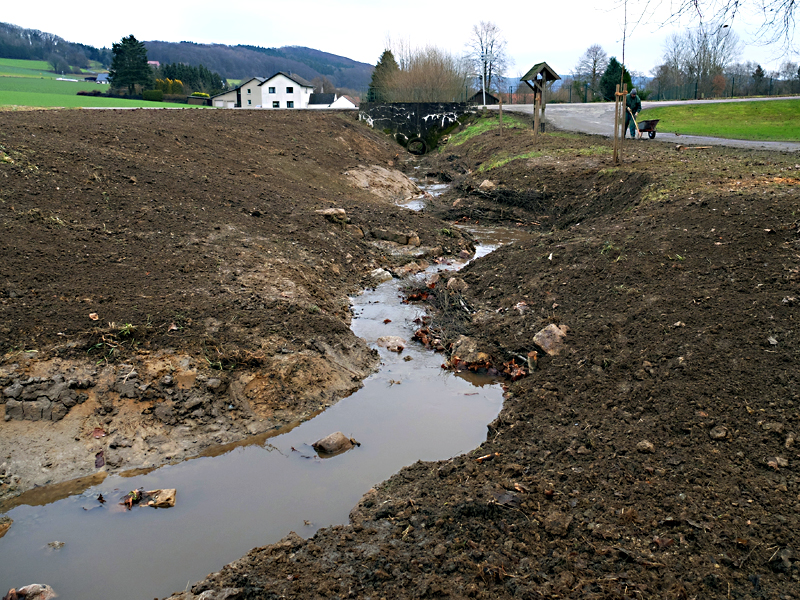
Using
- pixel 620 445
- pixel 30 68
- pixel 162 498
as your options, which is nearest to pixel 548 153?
pixel 620 445

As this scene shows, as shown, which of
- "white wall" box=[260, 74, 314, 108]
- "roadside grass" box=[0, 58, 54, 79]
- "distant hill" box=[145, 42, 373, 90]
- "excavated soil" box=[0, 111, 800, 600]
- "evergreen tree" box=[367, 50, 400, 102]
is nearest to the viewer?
"excavated soil" box=[0, 111, 800, 600]

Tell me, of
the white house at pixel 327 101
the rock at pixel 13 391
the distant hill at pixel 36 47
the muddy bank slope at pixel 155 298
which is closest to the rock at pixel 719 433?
the muddy bank slope at pixel 155 298

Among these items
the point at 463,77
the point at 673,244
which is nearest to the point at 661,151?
the point at 673,244

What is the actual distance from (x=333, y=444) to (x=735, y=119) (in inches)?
988

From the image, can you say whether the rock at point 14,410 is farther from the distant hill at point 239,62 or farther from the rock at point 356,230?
the distant hill at point 239,62

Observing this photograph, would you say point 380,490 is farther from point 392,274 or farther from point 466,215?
point 466,215

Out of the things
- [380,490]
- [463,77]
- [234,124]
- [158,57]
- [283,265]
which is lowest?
[380,490]

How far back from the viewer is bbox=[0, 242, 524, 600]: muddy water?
3.96m

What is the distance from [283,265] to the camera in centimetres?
882

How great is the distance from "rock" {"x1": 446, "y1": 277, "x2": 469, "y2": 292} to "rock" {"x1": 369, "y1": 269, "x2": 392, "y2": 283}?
1.50 m

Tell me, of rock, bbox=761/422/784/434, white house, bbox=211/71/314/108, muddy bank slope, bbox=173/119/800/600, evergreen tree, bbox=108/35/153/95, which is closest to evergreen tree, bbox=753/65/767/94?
muddy bank slope, bbox=173/119/800/600

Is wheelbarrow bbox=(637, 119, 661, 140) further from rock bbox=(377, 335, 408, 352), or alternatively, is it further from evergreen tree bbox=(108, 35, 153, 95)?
evergreen tree bbox=(108, 35, 153, 95)

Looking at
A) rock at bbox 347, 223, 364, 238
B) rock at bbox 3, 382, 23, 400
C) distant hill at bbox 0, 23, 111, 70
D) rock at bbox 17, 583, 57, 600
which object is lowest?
rock at bbox 17, 583, 57, 600

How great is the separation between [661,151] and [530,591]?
45.9 feet
